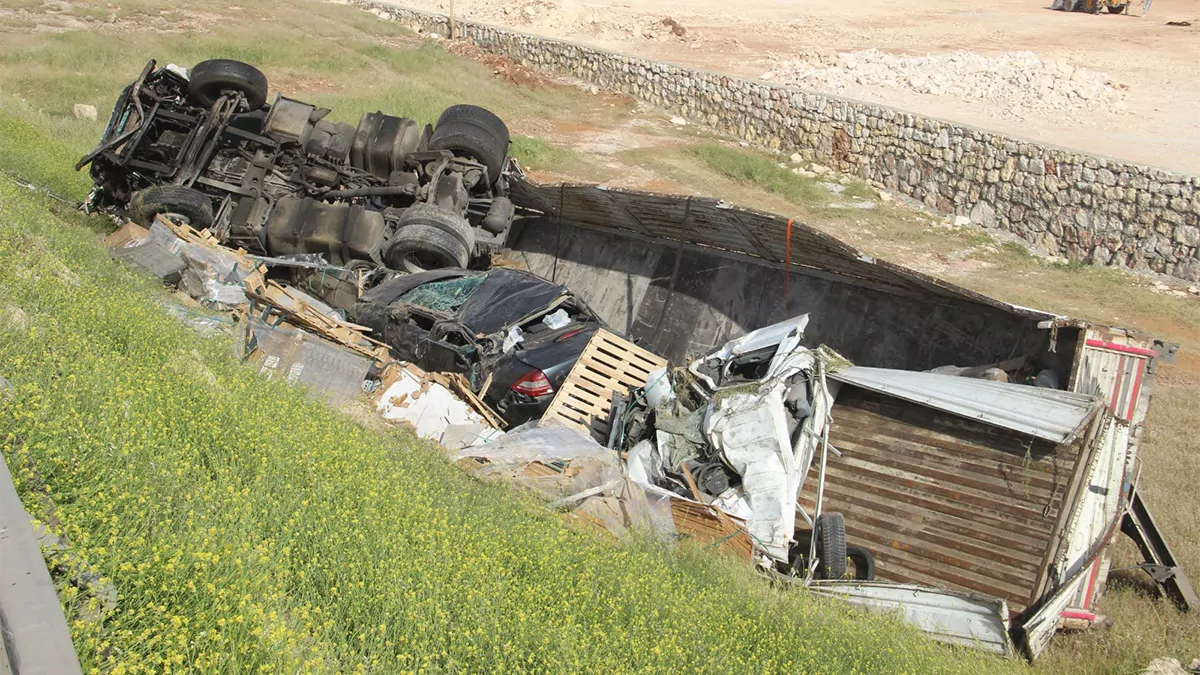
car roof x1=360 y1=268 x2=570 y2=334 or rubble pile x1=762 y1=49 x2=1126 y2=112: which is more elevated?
rubble pile x1=762 y1=49 x2=1126 y2=112

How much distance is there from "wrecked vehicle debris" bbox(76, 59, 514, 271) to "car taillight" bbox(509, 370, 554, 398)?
2548 millimetres

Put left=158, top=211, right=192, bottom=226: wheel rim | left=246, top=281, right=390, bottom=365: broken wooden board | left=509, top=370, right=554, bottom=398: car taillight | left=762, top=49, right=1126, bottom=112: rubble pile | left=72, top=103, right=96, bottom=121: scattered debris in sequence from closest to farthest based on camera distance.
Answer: left=509, top=370, right=554, bottom=398: car taillight < left=246, top=281, right=390, bottom=365: broken wooden board < left=158, top=211, right=192, bottom=226: wheel rim < left=72, top=103, right=96, bottom=121: scattered debris < left=762, top=49, right=1126, bottom=112: rubble pile

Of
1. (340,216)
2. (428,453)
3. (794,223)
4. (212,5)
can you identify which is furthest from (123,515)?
(212,5)

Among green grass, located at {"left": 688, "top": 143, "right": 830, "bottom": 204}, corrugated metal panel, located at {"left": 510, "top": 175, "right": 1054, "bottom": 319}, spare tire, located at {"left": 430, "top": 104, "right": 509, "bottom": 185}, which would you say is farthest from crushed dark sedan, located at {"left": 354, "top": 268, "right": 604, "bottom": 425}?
green grass, located at {"left": 688, "top": 143, "right": 830, "bottom": 204}

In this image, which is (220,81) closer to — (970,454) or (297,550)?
(297,550)

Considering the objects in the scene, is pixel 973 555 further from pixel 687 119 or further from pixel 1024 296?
pixel 687 119

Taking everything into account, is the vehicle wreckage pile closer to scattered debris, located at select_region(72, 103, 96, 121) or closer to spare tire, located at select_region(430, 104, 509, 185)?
spare tire, located at select_region(430, 104, 509, 185)

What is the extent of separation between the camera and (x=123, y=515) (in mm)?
3533

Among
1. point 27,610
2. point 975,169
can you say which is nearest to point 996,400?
point 27,610

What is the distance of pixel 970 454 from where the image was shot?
6.23 metres

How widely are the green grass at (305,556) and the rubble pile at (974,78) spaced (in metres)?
19.3

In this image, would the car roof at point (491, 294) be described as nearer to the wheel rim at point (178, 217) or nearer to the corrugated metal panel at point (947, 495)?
the wheel rim at point (178, 217)

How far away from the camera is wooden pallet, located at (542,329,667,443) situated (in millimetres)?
7695

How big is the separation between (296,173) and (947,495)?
8.34 meters
